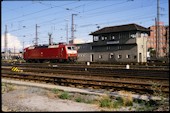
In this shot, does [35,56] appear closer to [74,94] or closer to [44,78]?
[44,78]

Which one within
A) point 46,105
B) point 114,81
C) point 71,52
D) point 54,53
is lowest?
point 46,105

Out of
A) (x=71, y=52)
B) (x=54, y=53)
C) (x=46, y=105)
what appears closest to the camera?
(x=46, y=105)

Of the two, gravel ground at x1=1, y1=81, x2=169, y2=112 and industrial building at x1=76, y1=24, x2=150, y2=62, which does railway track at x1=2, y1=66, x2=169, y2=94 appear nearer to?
gravel ground at x1=1, y1=81, x2=169, y2=112

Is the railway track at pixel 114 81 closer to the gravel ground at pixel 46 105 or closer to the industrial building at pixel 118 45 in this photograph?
the gravel ground at pixel 46 105

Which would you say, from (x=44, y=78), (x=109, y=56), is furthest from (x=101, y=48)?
(x=44, y=78)

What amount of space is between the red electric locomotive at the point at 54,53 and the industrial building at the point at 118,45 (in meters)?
15.0

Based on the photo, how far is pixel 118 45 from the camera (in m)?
54.9

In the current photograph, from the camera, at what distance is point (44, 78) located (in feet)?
59.0

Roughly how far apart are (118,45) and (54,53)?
17.9 meters

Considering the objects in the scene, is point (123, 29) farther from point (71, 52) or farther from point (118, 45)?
point (71, 52)

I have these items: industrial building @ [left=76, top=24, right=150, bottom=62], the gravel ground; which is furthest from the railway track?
industrial building @ [left=76, top=24, right=150, bottom=62]

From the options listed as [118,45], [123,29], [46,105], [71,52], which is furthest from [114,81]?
[118,45]

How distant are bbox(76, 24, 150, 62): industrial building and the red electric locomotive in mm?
15049

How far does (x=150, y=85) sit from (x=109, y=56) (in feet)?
145
